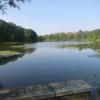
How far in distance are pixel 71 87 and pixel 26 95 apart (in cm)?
69

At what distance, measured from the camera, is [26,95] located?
2.68 m

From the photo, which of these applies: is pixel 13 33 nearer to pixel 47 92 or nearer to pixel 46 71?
pixel 46 71

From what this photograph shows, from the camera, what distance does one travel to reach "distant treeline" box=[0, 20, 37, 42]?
100688 millimetres

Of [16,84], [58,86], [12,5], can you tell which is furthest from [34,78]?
[58,86]

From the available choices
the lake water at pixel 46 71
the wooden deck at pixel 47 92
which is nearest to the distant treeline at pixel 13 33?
the lake water at pixel 46 71

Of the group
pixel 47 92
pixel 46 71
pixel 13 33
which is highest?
pixel 13 33

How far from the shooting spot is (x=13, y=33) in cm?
11000

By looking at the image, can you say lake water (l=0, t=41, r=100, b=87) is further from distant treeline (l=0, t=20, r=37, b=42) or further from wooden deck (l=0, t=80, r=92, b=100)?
distant treeline (l=0, t=20, r=37, b=42)

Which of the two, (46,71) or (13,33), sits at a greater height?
(13,33)

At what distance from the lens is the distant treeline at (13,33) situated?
3964 inches

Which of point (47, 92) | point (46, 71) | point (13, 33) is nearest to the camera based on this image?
point (47, 92)

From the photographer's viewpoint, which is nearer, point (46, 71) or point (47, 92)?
point (47, 92)

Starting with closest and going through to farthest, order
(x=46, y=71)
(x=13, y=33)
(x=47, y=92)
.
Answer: (x=47, y=92)
(x=46, y=71)
(x=13, y=33)

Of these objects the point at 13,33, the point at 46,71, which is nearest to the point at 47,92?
the point at 46,71
